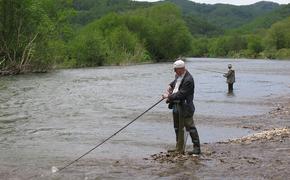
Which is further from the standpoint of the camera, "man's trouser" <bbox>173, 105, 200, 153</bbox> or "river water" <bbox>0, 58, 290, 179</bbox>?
"man's trouser" <bbox>173, 105, 200, 153</bbox>

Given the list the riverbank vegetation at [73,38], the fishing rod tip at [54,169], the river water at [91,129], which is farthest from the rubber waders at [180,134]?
the riverbank vegetation at [73,38]

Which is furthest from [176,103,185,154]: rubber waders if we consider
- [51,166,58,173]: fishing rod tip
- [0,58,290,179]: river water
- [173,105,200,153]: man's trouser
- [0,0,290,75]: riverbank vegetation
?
[0,0,290,75]: riverbank vegetation

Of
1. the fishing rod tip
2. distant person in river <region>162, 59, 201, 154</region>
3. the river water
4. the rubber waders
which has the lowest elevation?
the river water

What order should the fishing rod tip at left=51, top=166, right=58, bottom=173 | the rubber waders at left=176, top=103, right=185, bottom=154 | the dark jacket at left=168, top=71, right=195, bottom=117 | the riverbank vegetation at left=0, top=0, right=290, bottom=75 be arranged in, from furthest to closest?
the riverbank vegetation at left=0, top=0, right=290, bottom=75 → the rubber waders at left=176, top=103, right=185, bottom=154 → the dark jacket at left=168, top=71, right=195, bottom=117 → the fishing rod tip at left=51, top=166, right=58, bottom=173

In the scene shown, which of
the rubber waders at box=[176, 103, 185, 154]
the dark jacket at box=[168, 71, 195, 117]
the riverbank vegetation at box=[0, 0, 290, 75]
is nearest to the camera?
the dark jacket at box=[168, 71, 195, 117]

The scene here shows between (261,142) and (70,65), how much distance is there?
6908 cm

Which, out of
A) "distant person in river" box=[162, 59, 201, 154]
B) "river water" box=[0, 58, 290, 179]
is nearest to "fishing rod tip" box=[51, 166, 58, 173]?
"river water" box=[0, 58, 290, 179]

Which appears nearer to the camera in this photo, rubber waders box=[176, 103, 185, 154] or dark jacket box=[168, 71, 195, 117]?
dark jacket box=[168, 71, 195, 117]

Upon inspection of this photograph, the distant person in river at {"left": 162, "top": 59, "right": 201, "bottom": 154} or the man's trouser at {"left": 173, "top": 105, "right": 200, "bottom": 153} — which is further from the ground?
the distant person in river at {"left": 162, "top": 59, "right": 201, "bottom": 154}

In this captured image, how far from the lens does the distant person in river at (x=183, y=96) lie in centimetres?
1180

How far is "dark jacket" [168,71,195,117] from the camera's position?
11766 millimetres

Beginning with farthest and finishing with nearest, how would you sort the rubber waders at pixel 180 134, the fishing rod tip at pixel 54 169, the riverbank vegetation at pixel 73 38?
the riverbank vegetation at pixel 73 38, the rubber waders at pixel 180 134, the fishing rod tip at pixel 54 169

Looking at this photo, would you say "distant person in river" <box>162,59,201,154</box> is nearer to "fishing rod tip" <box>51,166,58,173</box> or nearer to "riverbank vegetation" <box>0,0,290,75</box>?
"fishing rod tip" <box>51,166,58,173</box>

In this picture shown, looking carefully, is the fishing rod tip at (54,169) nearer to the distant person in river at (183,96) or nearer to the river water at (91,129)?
the river water at (91,129)
